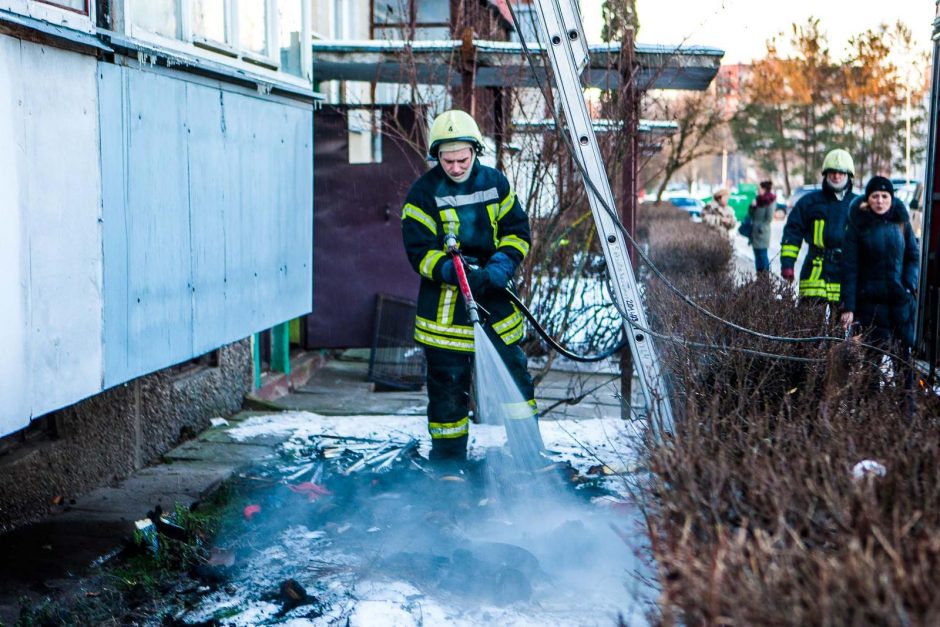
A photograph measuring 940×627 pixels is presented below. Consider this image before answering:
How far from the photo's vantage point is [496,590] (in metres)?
4.18

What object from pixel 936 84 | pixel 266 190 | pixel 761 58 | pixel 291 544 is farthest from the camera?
pixel 761 58

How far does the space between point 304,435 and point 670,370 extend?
3277mm

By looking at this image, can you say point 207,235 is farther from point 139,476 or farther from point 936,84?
point 936,84

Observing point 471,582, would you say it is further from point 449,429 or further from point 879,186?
point 879,186

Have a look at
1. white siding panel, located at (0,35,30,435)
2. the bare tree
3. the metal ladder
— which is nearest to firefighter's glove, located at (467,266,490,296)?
the metal ladder

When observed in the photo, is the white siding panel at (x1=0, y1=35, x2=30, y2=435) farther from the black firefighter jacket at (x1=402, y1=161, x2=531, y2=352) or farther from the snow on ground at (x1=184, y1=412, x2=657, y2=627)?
the black firefighter jacket at (x1=402, y1=161, x2=531, y2=352)

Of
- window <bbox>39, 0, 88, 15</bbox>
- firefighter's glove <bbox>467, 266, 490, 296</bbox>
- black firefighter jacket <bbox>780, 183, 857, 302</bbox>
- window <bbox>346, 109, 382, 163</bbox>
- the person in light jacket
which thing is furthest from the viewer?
the person in light jacket

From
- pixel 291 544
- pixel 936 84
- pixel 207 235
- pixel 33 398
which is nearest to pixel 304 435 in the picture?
pixel 207 235

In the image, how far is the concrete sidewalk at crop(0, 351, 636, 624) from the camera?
459cm

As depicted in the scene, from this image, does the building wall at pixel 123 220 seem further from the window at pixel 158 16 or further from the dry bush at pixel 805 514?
the dry bush at pixel 805 514

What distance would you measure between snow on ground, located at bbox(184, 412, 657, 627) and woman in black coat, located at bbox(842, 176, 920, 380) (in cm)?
264

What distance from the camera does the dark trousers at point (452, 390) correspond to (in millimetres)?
5848

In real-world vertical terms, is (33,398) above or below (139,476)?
above

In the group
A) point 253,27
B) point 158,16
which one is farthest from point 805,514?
point 253,27
